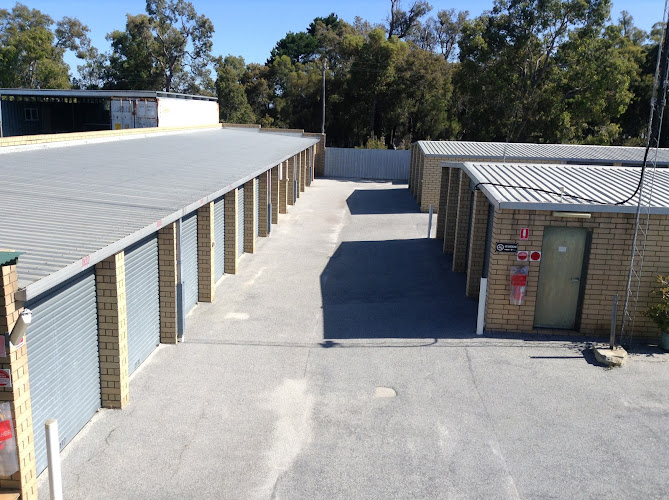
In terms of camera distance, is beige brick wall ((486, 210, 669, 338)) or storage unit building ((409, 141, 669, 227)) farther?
storage unit building ((409, 141, 669, 227))

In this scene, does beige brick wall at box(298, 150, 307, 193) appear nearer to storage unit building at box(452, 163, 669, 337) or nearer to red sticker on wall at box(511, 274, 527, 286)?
storage unit building at box(452, 163, 669, 337)

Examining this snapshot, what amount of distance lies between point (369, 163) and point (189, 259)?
27979 mm

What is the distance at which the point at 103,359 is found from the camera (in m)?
7.50

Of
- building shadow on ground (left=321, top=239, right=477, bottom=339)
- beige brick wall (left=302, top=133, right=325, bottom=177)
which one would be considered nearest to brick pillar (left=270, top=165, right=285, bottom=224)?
building shadow on ground (left=321, top=239, right=477, bottom=339)

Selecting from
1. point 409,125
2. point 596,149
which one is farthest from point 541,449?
point 409,125

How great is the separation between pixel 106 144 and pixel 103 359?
12.4 meters

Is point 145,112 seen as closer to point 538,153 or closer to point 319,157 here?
point 319,157

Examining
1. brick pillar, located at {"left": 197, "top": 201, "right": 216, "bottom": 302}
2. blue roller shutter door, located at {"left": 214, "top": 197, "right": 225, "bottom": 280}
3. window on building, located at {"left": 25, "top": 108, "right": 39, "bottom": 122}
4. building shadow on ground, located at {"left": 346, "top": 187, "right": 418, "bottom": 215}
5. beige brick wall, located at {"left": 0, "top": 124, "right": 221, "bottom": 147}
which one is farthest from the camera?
window on building, located at {"left": 25, "top": 108, "right": 39, "bottom": 122}

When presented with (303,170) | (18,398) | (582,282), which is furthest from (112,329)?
(303,170)

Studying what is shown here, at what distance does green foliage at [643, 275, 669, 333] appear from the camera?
9773 millimetres

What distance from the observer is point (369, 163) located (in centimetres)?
3844

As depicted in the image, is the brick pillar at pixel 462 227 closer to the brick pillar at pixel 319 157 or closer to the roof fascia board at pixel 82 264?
the roof fascia board at pixel 82 264

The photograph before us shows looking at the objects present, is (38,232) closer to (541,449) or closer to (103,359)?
(103,359)

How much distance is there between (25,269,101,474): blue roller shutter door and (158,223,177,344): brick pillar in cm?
227
